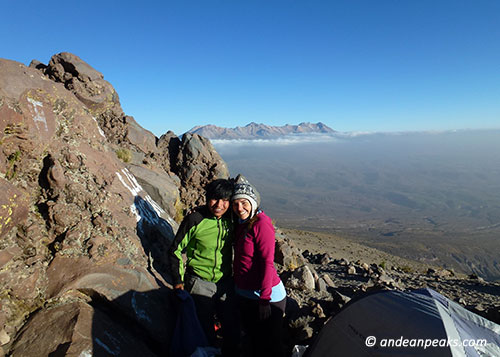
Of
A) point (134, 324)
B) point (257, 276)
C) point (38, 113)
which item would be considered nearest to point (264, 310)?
point (257, 276)

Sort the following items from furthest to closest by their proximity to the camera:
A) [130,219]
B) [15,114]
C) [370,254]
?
1. [370,254]
2. [130,219]
3. [15,114]

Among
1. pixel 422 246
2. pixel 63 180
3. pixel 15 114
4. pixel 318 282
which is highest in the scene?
pixel 15 114

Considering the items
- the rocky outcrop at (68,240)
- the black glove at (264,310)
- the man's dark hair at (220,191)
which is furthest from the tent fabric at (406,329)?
the rocky outcrop at (68,240)

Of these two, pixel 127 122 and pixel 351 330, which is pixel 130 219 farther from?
pixel 127 122

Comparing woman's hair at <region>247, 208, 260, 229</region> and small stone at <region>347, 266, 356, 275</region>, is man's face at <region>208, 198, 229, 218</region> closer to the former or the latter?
woman's hair at <region>247, 208, 260, 229</region>

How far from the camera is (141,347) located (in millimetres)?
3891

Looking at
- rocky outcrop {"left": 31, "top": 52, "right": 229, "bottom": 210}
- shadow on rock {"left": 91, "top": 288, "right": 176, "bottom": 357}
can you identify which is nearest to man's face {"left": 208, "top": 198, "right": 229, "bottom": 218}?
shadow on rock {"left": 91, "top": 288, "right": 176, "bottom": 357}

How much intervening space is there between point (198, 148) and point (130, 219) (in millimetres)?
9532

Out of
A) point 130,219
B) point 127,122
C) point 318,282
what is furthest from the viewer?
point 127,122

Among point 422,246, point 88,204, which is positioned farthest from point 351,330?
point 422,246

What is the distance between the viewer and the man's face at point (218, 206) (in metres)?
4.32

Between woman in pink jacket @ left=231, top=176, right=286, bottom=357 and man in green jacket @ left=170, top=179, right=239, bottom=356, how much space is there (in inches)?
13.2

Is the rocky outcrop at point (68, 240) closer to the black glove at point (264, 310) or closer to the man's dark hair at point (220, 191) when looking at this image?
the black glove at point (264, 310)

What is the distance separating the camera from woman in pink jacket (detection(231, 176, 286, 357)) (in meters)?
3.81
